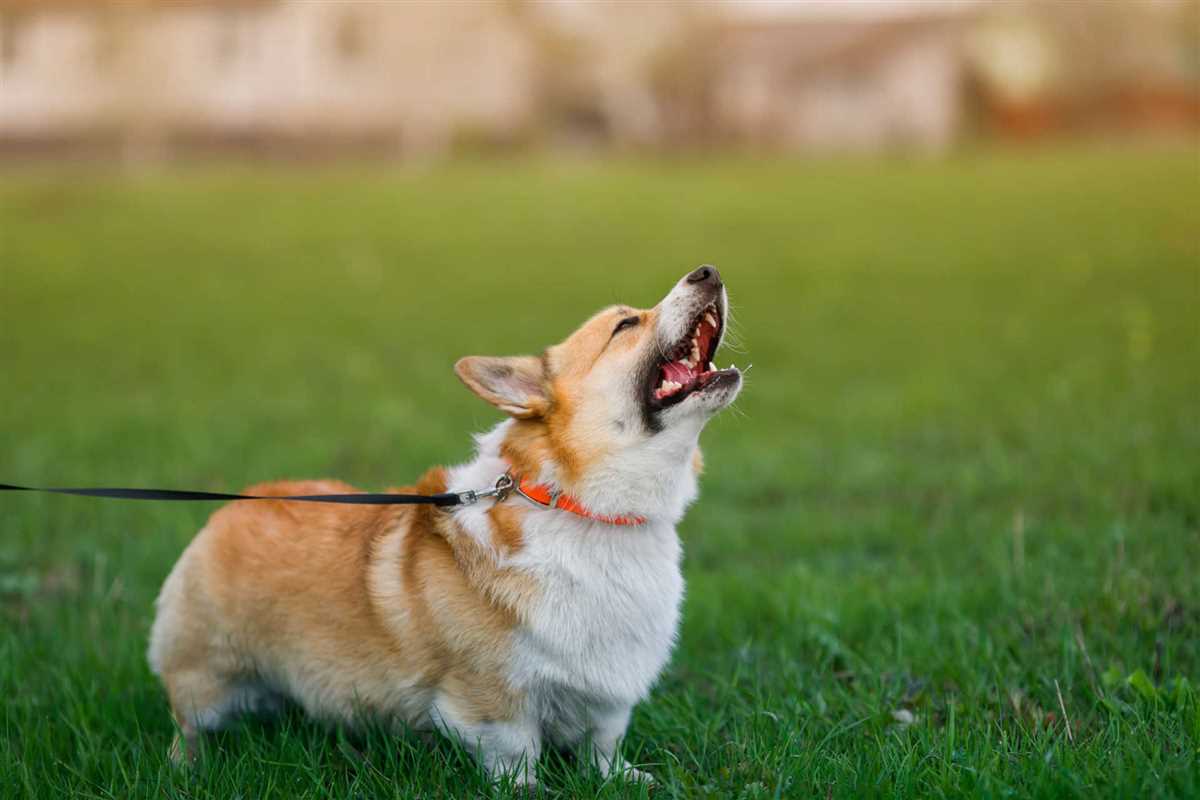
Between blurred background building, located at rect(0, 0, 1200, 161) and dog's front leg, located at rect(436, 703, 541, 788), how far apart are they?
20241 mm

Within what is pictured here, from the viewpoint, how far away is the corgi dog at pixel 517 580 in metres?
3.20

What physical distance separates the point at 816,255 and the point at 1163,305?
199 inches

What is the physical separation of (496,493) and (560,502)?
219 mm

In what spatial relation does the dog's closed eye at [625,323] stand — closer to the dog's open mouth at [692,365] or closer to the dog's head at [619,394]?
the dog's head at [619,394]

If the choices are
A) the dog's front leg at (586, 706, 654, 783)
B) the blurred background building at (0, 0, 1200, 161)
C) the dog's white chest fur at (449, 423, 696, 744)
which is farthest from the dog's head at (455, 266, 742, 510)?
the blurred background building at (0, 0, 1200, 161)

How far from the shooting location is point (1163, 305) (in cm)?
1156

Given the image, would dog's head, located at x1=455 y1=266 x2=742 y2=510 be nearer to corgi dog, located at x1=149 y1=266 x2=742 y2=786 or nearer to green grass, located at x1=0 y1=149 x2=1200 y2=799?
corgi dog, located at x1=149 y1=266 x2=742 y2=786

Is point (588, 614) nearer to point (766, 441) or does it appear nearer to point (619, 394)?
point (619, 394)

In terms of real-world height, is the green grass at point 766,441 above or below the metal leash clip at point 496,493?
below

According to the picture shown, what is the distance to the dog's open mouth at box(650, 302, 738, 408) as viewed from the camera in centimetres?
329

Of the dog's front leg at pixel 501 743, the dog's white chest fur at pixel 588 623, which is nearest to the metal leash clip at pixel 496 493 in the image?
the dog's white chest fur at pixel 588 623

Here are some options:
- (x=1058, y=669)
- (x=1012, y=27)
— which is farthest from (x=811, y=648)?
(x=1012, y=27)

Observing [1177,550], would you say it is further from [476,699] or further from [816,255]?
[816,255]

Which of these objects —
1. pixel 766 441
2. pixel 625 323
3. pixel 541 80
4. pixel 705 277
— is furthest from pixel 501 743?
pixel 541 80
